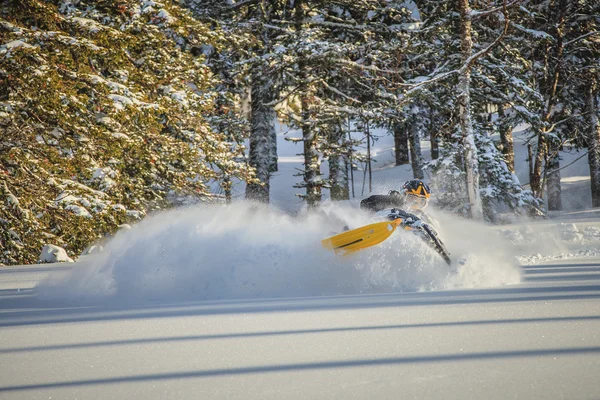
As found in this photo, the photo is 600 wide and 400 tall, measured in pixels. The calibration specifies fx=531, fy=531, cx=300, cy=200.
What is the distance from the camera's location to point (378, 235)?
286 inches

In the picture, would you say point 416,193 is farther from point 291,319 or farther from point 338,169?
point 338,169

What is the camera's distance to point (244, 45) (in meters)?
18.6

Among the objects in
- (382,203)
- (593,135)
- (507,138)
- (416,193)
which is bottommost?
(382,203)

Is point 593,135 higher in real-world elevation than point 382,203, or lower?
higher

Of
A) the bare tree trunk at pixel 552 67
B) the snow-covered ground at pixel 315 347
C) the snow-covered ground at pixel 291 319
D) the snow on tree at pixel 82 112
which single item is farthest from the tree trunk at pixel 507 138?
the snow-covered ground at pixel 315 347

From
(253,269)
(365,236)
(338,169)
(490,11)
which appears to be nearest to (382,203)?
(365,236)

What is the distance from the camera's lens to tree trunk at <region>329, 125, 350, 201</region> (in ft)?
65.7

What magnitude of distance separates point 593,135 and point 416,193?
17174 mm

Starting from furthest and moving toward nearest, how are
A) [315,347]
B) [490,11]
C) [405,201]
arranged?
1. [490,11]
2. [405,201]
3. [315,347]

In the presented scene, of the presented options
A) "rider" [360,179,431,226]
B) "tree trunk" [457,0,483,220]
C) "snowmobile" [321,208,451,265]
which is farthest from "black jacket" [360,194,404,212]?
"tree trunk" [457,0,483,220]

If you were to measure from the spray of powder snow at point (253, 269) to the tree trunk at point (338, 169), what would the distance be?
12.4 m

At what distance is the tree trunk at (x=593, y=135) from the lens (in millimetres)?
22125

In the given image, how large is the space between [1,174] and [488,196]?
48.2ft

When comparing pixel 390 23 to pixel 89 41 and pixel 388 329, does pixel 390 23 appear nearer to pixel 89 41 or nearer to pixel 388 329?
pixel 89 41
